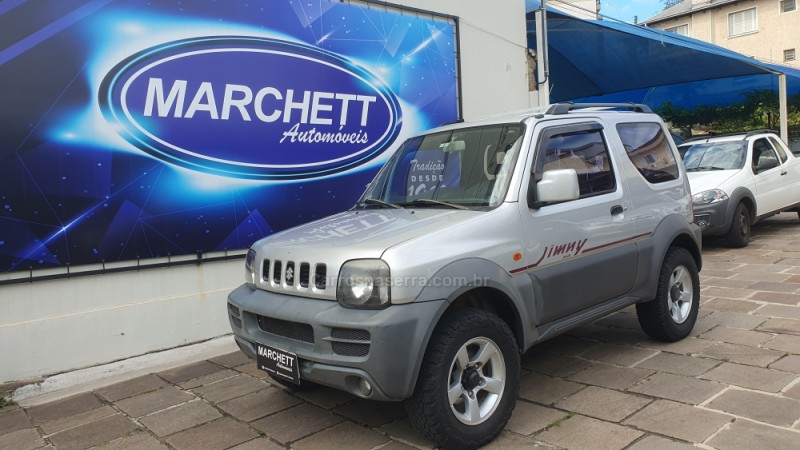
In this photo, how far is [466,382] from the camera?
120 inches

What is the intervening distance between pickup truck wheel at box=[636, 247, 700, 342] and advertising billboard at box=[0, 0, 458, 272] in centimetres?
351

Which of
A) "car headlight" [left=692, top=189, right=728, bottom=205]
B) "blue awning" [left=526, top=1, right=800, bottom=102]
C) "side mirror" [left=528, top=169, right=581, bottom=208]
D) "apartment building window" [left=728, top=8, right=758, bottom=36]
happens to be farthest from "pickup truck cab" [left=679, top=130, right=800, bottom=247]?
"apartment building window" [left=728, top=8, right=758, bottom=36]

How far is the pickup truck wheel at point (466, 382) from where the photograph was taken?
2.81 m

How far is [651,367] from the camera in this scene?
4.08 meters

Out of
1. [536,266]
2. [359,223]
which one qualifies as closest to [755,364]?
[536,266]

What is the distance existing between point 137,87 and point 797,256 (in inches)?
326

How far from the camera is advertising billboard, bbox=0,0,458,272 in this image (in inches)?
180

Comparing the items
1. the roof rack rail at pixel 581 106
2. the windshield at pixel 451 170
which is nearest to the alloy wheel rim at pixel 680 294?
the roof rack rail at pixel 581 106

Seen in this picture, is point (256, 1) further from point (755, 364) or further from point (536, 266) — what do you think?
point (755, 364)

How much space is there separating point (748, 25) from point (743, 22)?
Result: 32 centimetres

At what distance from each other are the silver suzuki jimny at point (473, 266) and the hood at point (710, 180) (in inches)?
179

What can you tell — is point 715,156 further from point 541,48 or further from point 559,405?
point 559,405

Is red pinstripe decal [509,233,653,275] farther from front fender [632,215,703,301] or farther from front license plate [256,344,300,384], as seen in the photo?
front license plate [256,344,300,384]

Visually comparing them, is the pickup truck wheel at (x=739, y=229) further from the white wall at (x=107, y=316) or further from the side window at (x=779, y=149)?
the white wall at (x=107, y=316)
